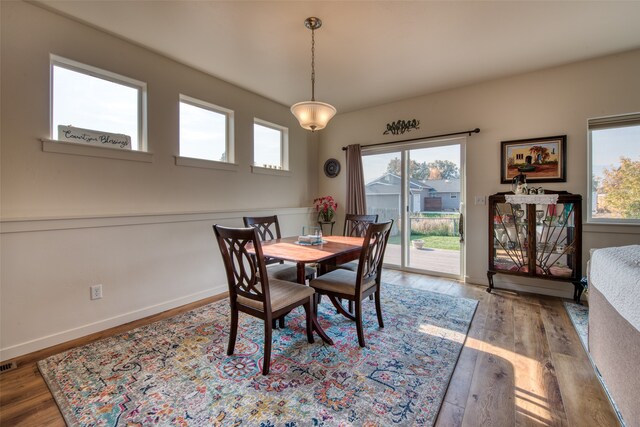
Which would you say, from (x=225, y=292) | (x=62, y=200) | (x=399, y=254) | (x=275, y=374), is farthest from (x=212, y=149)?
(x=399, y=254)

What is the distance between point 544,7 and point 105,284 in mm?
4212

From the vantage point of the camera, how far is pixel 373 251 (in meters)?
2.25

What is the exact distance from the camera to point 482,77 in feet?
11.0

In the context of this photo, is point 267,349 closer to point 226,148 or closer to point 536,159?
point 226,148

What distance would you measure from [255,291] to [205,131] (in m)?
2.32

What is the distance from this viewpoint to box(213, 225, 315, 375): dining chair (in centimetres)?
171

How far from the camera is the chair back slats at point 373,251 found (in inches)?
78.4

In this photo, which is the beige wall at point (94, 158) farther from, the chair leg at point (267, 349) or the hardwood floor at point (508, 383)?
the chair leg at point (267, 349)

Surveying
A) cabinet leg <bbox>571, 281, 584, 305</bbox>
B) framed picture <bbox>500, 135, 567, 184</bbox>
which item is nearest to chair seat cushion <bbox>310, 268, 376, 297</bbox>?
cabinet leg <bbox>571, 281, 584, 305</bbox>

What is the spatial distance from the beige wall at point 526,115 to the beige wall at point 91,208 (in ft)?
9.44

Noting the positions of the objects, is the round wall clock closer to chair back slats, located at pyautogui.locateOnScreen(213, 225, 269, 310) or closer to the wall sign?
the wall sign

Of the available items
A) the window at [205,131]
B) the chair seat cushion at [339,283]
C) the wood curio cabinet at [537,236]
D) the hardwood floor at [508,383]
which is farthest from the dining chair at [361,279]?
the window at [205,131]

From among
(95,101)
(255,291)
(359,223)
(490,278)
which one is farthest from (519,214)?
(95,101)

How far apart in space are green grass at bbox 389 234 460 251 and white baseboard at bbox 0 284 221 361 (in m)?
3.03
